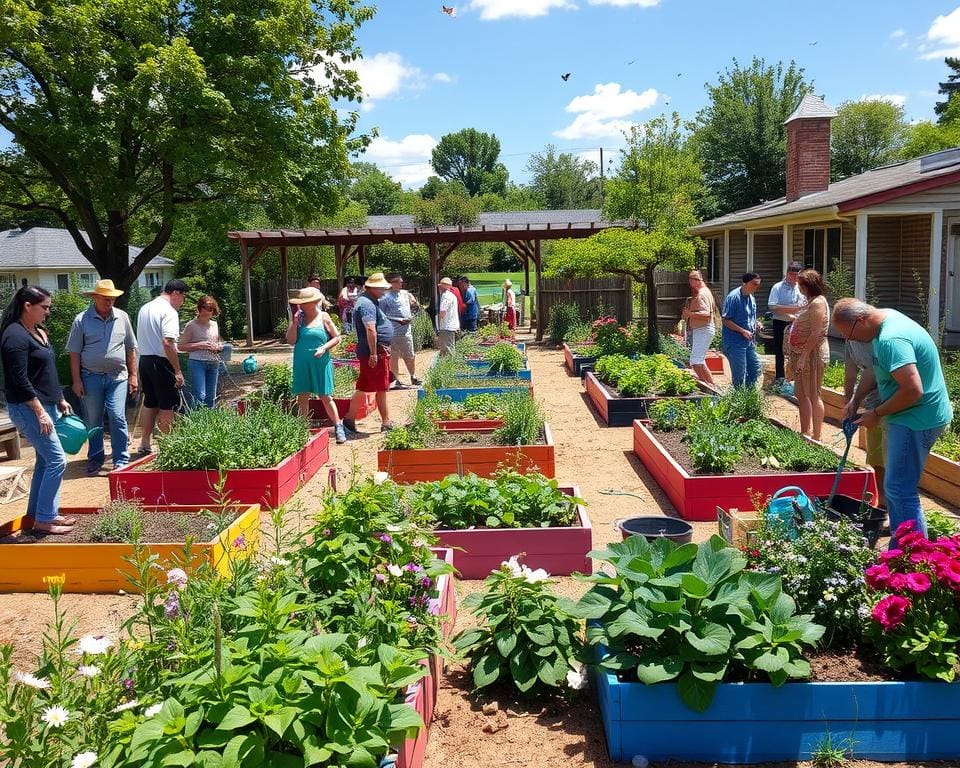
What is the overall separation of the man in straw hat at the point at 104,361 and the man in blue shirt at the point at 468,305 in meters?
9.51

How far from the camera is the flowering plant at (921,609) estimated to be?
3.09 meters

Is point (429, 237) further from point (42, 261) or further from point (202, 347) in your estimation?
point (42, 261)

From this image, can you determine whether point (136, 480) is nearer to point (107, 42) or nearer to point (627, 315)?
point (107, 42)

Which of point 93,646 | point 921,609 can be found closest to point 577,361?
point 921,609

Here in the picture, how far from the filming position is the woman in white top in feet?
27.3

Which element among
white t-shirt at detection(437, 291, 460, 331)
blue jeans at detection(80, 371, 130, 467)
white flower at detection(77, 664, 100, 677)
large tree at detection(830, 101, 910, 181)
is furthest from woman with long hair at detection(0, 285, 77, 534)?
large tree at detection(830, 101, 910, 181)

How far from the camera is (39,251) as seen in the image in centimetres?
3338

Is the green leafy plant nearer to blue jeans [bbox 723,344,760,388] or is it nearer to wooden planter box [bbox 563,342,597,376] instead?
blue jeans [bbox 723,344,760,388]

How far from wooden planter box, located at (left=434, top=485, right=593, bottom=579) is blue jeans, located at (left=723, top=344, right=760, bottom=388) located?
4.71 metres

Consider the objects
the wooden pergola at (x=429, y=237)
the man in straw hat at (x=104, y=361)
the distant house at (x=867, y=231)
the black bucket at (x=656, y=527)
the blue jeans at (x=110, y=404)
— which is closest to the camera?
the black bucket at (x=656, y=527)

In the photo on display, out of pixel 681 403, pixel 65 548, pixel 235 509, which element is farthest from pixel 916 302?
pixel 65 548

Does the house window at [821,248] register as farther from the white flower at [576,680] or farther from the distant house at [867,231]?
the white flower at [576,680]

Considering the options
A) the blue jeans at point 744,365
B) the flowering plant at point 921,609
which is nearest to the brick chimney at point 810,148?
→ the blue jeans at point 744,365

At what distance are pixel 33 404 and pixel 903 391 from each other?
530cm
